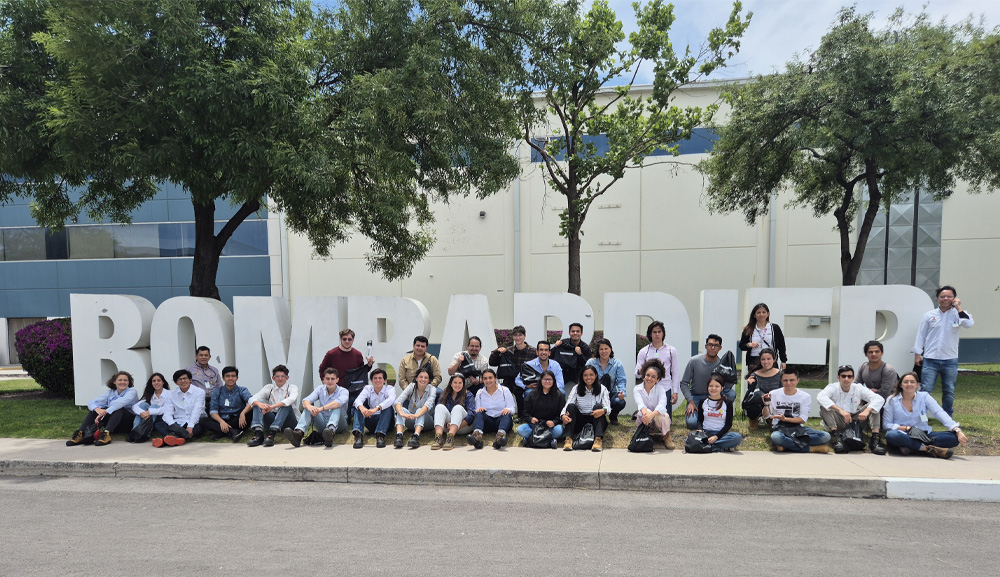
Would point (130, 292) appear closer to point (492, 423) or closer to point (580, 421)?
point (492, 423)

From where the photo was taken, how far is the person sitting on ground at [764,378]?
7238 millimetres

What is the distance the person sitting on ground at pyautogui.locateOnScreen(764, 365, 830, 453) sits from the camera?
6.62 metres

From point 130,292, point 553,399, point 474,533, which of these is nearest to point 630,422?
point 553,399

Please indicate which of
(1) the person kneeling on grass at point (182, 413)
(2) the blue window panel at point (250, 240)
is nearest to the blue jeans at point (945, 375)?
(1) the person kneeling on grass at point (182, 413)

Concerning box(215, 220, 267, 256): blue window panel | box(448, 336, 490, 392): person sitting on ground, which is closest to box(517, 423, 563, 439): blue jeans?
box(448, 336, 490, 392): person sitting on ground

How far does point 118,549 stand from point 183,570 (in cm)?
85

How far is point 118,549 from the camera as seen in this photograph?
446 cm

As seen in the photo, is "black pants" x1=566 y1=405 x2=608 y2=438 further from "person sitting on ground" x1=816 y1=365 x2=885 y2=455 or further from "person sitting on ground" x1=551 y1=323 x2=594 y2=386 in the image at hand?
"person sitting on ground" x1=816 y1=365 x2=885 y2=455

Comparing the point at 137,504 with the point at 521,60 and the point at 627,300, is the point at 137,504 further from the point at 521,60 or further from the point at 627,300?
the point at 521,60

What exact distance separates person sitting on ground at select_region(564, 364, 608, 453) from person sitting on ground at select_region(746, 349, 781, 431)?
6.27 feet

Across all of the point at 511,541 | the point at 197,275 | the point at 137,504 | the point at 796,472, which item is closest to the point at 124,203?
the point at 197,275

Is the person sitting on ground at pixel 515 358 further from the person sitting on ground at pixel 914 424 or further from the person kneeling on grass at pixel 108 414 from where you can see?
the person kneeling on grass at pixel 108 414

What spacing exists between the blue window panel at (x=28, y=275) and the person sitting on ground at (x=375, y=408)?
20.7 m

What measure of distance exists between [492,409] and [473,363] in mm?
767
